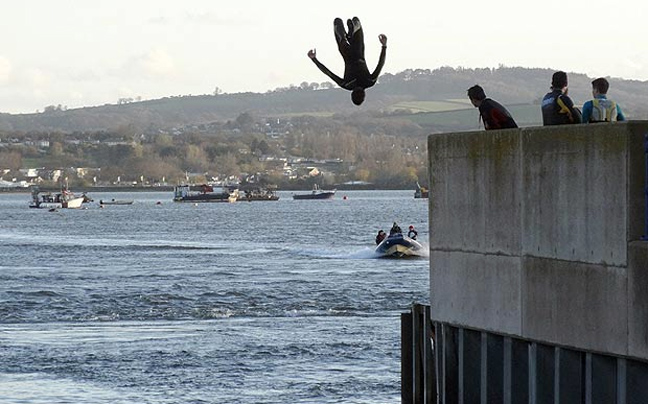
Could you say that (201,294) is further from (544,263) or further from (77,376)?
(544,263)

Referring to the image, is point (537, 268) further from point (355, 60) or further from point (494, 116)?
point (355, 60)

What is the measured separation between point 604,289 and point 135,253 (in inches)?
2849

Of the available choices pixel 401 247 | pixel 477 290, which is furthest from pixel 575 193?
pixel 401 247

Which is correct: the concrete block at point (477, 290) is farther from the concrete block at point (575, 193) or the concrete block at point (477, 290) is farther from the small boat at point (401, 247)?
the small boat at point (401, 247)

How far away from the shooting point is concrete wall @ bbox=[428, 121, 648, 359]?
12.4 metres

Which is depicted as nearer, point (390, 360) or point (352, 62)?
point (352, 62)

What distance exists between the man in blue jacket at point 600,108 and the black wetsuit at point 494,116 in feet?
3.05

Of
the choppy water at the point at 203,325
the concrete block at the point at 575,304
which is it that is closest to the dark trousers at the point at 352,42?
the concrete block at the point at 575,304

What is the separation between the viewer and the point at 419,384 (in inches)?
635

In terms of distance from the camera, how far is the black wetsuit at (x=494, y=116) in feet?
48.5

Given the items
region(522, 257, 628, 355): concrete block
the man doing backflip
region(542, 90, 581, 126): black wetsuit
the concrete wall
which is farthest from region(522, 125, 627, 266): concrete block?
the man doing backflip

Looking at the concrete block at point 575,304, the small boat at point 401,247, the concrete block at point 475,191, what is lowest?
the small boat at point 401,247

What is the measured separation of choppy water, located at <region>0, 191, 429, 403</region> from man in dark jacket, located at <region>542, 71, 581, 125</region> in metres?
11.8

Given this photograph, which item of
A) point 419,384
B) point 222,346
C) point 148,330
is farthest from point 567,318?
point 148,330
